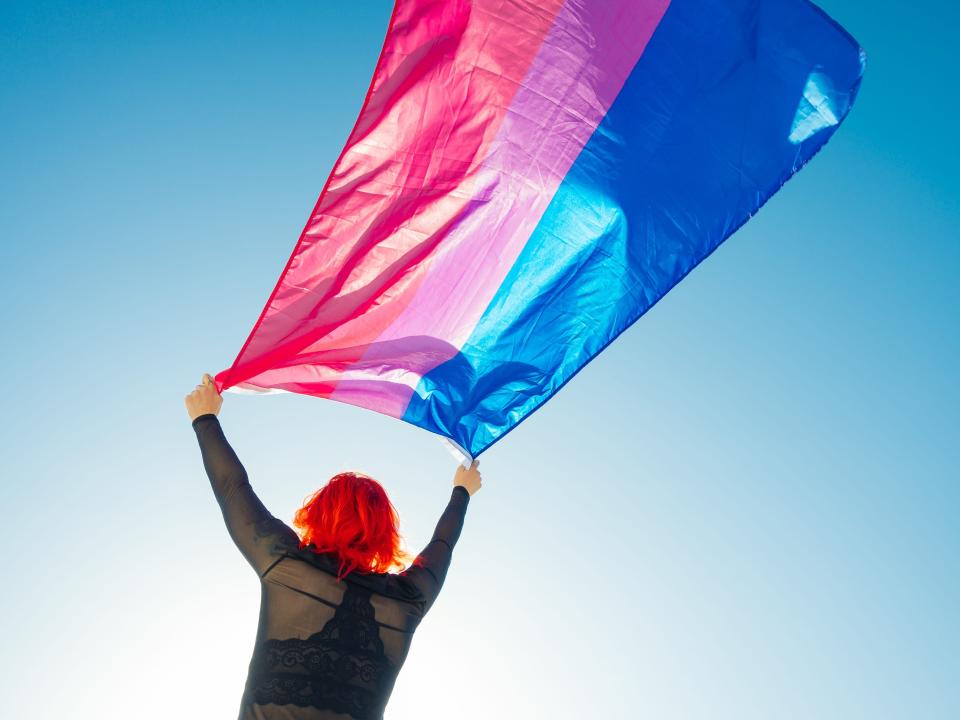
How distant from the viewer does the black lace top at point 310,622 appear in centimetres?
254

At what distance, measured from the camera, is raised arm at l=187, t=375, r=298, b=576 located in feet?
8.79

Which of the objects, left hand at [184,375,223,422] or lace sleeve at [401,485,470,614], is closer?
lace sleeve at [401,485,470,614]

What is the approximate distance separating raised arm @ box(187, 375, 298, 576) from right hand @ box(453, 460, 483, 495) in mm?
1085

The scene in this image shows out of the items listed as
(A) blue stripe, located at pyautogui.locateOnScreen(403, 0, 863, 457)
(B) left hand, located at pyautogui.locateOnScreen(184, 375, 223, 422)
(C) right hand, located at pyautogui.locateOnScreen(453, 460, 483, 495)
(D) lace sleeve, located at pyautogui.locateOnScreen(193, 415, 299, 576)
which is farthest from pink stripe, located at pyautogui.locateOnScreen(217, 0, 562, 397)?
(D) lace sleeve, located at pyautogui.locateOnScreen(193, 415, 299, 576)

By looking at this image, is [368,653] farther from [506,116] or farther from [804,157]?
[804,157]

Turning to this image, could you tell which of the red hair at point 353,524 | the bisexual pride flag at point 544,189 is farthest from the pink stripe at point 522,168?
the red hair at point 353,524

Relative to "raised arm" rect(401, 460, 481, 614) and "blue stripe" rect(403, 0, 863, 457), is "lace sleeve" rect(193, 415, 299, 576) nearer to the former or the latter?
"raised arm" rect(401, 460, 481, 614)

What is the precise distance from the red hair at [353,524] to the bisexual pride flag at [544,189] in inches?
48.6

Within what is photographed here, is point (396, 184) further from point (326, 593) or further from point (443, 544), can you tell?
point (326, 593)

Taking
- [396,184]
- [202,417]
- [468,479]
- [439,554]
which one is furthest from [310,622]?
[396,184]

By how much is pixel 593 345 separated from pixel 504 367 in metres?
0.51

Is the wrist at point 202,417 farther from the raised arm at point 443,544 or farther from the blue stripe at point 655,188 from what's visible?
the blue stripe at point 655,188

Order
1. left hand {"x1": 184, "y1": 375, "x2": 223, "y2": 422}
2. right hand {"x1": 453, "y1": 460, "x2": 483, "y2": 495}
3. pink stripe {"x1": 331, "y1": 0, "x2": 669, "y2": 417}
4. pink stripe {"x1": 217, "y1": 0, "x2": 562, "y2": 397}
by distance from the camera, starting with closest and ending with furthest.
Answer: left hand {"x1": 184, "y1": 375, "x2": 223, "y2": 422} → right hand {"x1": 453, "y1": 460, "x2": 483, "y2": 495} → pink stripe {"x1": 217, "y1": 0, "x2": 562, "y2": 397} → pink stripe {"x1": 331, "y1": 0, "x2": 669, "y2": 417}

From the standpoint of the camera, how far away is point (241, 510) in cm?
273
